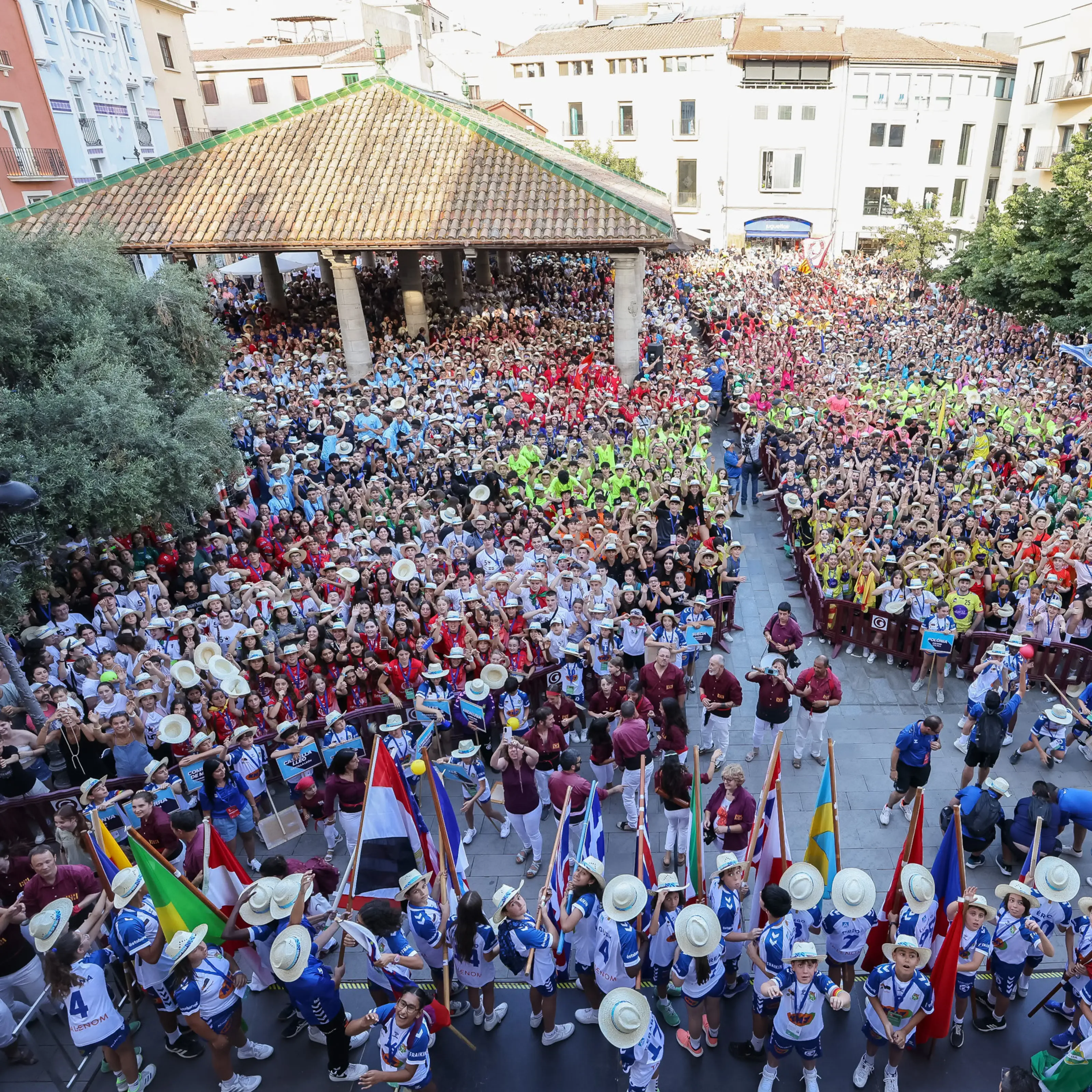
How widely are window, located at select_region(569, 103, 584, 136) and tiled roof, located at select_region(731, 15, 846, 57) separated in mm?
9869

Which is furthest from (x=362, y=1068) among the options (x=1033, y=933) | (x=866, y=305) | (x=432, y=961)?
(x=866, y=305)

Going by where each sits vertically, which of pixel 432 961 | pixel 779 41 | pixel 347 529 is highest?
pixel 779 41

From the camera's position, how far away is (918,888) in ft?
16.8

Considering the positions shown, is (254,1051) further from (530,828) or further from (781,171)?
(781,171)

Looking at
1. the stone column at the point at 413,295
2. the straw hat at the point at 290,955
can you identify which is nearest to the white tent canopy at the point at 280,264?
the stone column at the point at 413,295

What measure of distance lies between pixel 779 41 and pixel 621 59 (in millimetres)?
9080

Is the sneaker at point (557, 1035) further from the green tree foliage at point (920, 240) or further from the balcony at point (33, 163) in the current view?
the green tree foliage at point (920, 240)

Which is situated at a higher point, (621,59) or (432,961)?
(621,59)

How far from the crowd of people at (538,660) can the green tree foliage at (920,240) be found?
821 inches

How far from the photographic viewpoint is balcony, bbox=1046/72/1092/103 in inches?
1199

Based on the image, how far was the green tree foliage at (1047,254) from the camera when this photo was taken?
64.3 ft

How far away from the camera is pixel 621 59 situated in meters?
45.7

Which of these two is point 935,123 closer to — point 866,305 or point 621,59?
point 621,59

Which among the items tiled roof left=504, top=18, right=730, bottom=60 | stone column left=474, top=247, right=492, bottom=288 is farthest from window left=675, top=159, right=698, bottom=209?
stone column left=474, top=247, right=492, bottom=288
